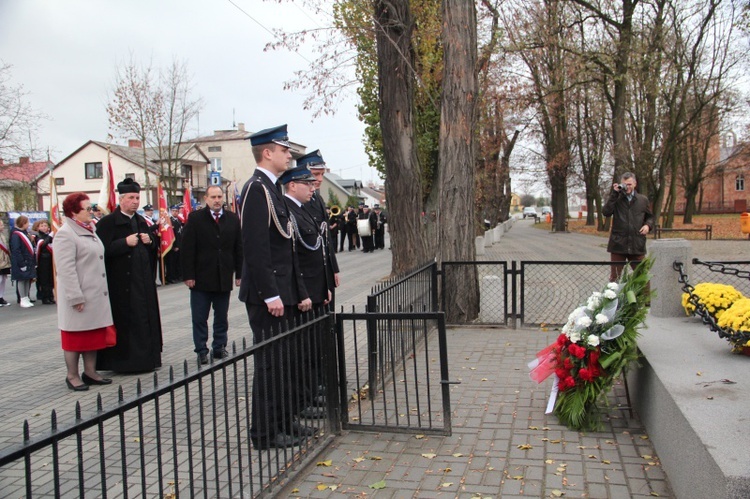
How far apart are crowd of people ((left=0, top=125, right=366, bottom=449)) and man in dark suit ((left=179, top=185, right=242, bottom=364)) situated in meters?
0.01

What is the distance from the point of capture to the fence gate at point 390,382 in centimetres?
483

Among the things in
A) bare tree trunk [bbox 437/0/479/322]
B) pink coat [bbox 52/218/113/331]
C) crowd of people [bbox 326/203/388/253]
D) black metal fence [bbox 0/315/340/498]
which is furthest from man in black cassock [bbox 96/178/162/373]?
crowd of people [bbox 326/203/388/253]

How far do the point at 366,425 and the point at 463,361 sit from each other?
8.14 ft

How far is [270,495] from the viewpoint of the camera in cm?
383

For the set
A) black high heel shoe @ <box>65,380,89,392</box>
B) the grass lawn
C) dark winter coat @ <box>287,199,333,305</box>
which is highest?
dark winter coat @ <box>287,199,333,305</box>

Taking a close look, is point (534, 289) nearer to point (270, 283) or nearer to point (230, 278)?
point (230, 278)

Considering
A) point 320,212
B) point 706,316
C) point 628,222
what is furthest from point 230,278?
point 628,222

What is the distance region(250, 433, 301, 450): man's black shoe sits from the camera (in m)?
4.12

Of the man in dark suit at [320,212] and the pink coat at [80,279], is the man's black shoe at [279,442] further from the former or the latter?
the pink coat at [80,279]

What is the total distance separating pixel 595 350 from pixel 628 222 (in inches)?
175

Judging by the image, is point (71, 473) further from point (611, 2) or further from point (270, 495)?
point (611, 2)

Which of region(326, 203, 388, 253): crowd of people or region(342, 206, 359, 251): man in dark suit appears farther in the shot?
region(342, 206, 359, 251): man in dark suit

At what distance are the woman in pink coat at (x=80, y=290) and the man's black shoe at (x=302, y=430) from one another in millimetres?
2817

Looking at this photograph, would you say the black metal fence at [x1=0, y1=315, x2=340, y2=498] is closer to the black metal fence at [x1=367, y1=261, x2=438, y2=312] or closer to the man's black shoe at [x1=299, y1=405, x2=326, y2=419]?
the man's black shoe at [x1=299, y1=405, x2=326, y2=419]
